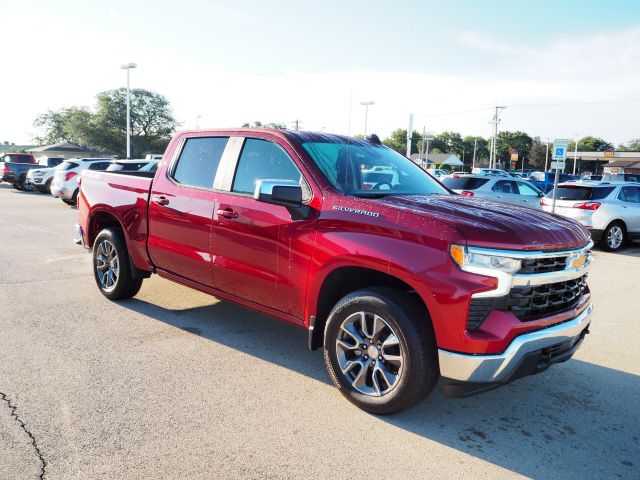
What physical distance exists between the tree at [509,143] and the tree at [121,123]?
272 feet

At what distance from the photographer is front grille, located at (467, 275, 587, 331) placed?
2990 millimetres

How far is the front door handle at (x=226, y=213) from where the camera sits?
4.20 m

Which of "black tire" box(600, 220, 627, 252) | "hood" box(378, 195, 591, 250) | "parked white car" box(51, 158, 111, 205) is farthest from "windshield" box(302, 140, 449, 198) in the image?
"parked white car" box(51, 158, 111, 205)

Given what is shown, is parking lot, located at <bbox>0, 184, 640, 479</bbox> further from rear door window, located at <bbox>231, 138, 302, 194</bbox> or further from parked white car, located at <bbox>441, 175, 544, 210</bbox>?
parked white car, located at <bbox>441, 175, 544, 210</bbox>

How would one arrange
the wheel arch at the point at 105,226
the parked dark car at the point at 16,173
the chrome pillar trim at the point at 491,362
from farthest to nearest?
1. the parked dark car at the point at 16,173
2. the wheel arch at the point at 105,226
3. the chrome pillar trim at the point at 491,362

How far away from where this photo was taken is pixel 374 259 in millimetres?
3299

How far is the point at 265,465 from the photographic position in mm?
2832

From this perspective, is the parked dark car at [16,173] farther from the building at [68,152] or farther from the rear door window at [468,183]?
the building at [68,152]

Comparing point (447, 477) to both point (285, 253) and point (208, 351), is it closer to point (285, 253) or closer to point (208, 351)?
point (285, 253)

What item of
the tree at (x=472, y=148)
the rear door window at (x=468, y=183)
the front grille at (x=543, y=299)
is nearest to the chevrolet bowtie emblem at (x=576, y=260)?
the front grille at (x=543, y=299)

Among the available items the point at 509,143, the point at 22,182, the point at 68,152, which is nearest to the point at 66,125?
the point at 68,152

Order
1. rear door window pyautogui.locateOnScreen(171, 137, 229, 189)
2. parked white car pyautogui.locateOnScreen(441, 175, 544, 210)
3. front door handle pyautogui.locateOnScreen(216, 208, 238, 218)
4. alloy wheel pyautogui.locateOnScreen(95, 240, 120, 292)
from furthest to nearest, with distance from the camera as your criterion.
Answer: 1. parked white car pyautogui.locateOnScreen(441, 175, 544, 210)
2. alloy wheel pyautogui.locateOnScreen(95, 240, 120, 292)
3. rear door window pyautogui.locateOnScreen(171, 137, 229, 189)
4. front door handle pyautogui.locateOnScreen(216, 208, 238, 218)

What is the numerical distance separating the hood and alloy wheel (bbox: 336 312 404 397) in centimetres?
76

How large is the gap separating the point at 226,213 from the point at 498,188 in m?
11.8
